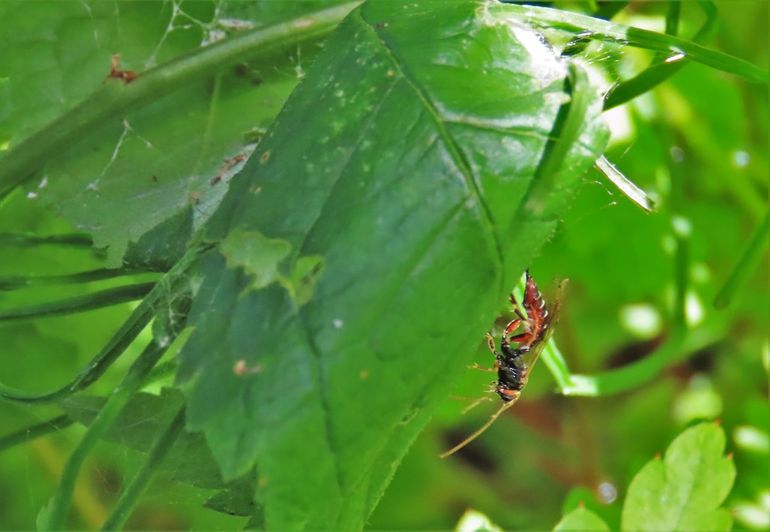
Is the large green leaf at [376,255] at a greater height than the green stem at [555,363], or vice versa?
the large green leaf at [376,255]

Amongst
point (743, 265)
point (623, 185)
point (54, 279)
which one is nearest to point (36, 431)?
point (54, 279)

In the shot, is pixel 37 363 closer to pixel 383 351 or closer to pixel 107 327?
pixel 107 327

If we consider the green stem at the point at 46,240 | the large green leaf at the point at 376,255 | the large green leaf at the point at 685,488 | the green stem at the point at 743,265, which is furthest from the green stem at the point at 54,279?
the green stem at the point at 743,265

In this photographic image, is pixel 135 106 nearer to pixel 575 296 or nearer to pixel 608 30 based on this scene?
pixel 608 30

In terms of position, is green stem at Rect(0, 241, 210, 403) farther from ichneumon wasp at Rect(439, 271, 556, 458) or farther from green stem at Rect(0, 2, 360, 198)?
ichneumon wasp at Rect(439, 271, 556, 458)

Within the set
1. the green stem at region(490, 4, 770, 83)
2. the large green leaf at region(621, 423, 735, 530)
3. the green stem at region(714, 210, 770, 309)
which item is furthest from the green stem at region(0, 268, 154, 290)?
the green stem at region(714, 210, 770, 309)

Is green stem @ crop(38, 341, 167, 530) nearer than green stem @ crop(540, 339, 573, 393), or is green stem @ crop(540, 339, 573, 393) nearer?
green stem @ crop(38, 341, 167, 530)

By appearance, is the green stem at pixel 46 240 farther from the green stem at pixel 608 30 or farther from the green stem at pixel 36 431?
the green stem at pixel 608 30
